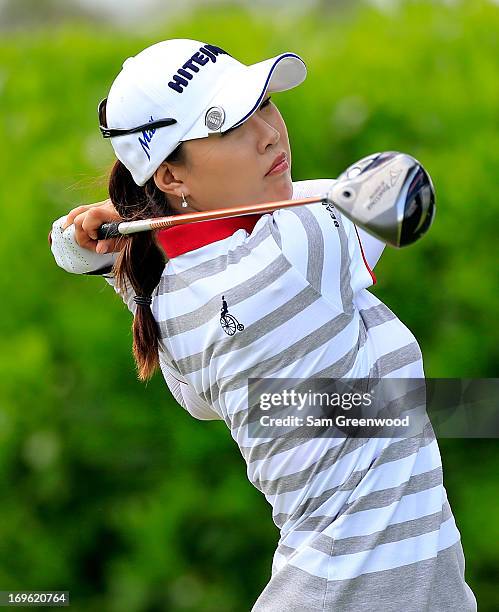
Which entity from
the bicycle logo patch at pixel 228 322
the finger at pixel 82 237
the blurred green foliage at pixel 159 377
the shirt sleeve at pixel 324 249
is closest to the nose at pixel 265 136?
Result: the shirt sleeve at pixel 324 249

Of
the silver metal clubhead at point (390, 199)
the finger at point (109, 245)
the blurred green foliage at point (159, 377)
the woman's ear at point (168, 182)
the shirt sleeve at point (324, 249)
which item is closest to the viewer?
the silver metal clubhead at point (390, 199)

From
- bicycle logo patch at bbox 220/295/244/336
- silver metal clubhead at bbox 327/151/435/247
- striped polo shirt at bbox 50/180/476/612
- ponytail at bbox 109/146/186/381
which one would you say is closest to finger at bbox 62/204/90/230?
ponytail at bbox 109/146/186/381

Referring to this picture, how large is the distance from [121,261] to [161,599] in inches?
64.0

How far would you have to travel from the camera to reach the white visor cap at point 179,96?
5.16ft

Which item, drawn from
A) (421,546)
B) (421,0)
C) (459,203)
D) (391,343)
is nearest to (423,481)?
(421,546)

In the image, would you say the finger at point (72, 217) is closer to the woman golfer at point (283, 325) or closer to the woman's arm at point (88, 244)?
the woman's arm at point (88, 244)

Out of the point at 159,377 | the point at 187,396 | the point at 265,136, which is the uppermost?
the point at 265,136

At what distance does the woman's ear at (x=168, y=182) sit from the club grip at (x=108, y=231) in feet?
0.30

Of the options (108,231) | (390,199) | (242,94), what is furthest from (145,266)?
(390,199)

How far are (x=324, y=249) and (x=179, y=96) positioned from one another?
29 cm

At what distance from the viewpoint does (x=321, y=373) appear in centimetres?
155

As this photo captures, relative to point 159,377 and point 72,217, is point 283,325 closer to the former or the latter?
point 72,217

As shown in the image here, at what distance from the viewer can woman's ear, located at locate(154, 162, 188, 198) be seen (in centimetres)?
162

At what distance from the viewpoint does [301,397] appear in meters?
1.56
